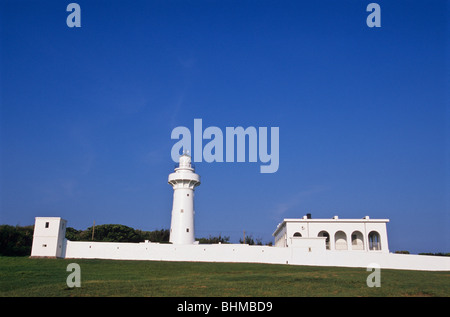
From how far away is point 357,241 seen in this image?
4097cm

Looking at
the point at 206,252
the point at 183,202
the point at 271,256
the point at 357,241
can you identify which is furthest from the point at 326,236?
the point at 183,202

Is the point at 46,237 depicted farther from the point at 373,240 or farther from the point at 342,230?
the point at 373,240

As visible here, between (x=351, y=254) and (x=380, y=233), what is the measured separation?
782cm

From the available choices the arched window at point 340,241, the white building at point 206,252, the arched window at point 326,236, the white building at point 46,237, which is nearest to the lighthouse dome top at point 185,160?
the white building at point 206,252

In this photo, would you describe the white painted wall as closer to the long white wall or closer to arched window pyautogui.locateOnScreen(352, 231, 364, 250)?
the long white wall

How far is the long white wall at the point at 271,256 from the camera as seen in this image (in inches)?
1313

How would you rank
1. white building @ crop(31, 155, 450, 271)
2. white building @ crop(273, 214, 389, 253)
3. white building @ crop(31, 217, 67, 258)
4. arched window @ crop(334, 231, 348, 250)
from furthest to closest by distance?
1. arched window @ crop(334, 231, 348, 250)
2. white building @ crop(273, 214, 389, 253)
3. white building @ crop(31, 155, 450, 271)
4. white building @ crop(31, 217, 67, 258)

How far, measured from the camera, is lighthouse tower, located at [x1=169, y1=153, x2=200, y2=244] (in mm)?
38125

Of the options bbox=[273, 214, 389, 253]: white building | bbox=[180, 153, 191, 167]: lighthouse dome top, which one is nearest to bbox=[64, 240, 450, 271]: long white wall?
bbox=[273, 214, 389, 253]: white building

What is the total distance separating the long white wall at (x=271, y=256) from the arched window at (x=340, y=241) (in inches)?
276

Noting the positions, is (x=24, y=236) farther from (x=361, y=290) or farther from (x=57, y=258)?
(x=361, y=290)

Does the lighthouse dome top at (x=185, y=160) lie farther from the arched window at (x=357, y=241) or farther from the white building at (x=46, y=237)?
the arched window at (x=357, y=241)

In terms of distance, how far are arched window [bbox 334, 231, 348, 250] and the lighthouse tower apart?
51.8ft
